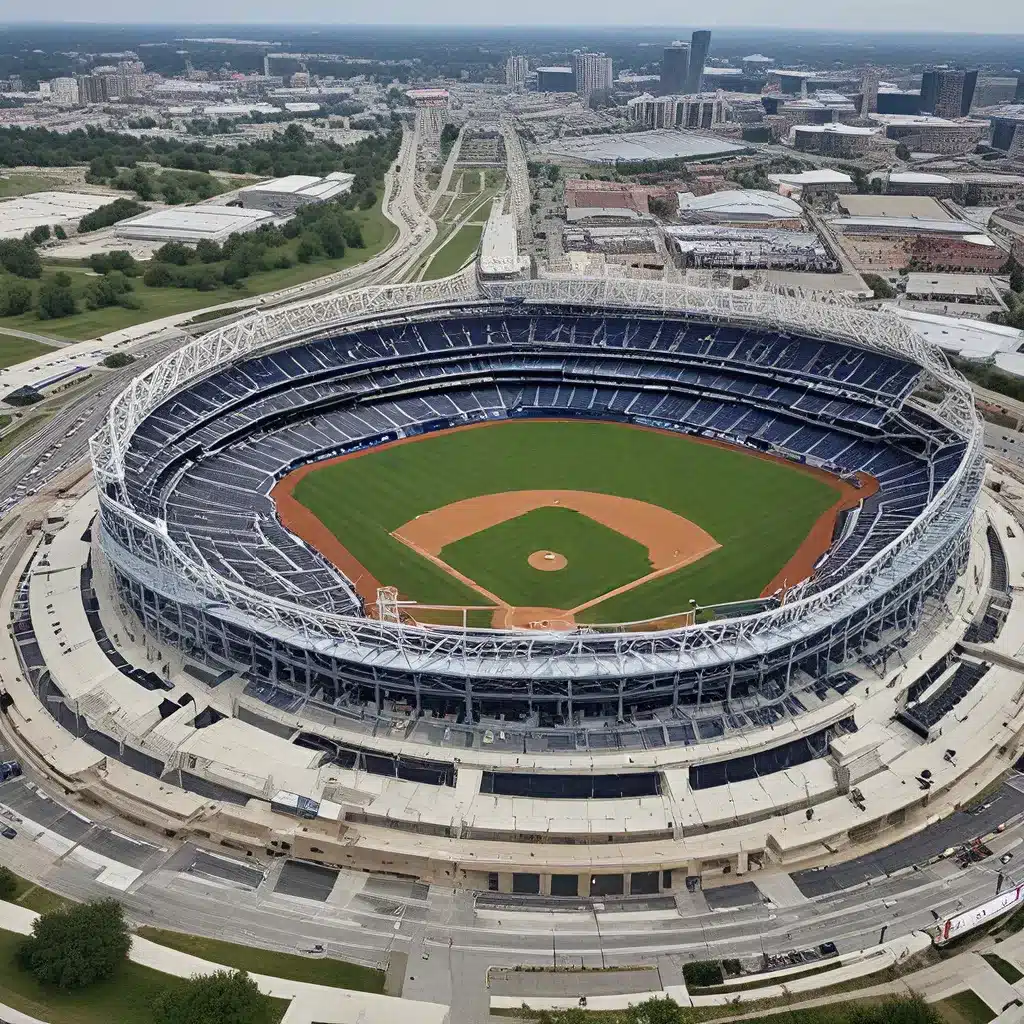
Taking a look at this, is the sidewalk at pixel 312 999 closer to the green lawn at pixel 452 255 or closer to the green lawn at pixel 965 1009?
the green lawn at pixel 965 1009

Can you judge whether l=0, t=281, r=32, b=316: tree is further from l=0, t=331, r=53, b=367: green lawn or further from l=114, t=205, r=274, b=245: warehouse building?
l=114, t=205, r=274, b=245: warehouse building

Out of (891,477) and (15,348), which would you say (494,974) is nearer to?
(891,477)

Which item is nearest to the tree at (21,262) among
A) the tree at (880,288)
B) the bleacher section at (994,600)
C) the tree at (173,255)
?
the tree at (173,255)

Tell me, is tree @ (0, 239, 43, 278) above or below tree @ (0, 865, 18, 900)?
below

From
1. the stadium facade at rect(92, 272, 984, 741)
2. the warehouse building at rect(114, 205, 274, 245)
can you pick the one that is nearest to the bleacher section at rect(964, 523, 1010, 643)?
the stadium facade at rect(92, 272, 984, 741)

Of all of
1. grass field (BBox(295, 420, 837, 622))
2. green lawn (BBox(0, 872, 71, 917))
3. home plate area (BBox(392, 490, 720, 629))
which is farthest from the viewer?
grass field (BBox(295, 420, 837, 622))

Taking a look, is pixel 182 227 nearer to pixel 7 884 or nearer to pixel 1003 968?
pixel 7 884
